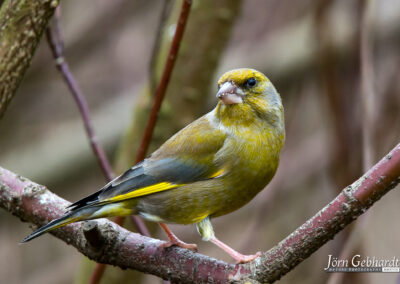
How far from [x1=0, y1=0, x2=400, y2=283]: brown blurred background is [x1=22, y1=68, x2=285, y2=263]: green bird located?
2.95 feet

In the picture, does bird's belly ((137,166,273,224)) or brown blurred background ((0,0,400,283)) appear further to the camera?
brown blurred background ((0,0,400,283))

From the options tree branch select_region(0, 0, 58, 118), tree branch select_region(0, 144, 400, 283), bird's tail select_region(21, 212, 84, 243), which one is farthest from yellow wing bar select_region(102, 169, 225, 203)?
tree branch select_region(0, 0, 58, 118)

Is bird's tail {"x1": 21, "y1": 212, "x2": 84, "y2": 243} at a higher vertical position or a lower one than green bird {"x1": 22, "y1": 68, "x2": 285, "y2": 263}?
lower

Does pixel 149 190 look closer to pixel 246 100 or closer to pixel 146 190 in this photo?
pixel 146 190

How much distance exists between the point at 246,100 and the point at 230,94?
13 cm

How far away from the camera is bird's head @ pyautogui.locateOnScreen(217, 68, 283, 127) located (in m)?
3.21

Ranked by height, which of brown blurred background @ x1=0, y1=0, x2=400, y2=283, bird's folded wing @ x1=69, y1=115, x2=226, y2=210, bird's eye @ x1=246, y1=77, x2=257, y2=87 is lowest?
bird's folded wing @ x1=69, y1=115, x2=226, y2=210

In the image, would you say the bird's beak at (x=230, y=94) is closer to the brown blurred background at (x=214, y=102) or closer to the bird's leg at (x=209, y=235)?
the bird's leg at (x=209, y=235)

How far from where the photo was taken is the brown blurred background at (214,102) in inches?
175

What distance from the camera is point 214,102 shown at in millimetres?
5906

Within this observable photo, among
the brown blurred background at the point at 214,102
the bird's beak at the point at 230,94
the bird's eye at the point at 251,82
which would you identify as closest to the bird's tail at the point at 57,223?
the bird's beak at the point at 230,94

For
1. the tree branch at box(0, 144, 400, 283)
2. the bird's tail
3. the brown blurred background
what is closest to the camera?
the tree branch at box(0, 144, 400, 283)

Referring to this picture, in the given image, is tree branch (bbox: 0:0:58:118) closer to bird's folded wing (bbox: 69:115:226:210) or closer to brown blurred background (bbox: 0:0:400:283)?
bird's folded wing (bbox: 69:115:226:210)

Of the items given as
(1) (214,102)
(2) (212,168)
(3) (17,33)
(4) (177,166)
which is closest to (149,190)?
(4) (177,166)
